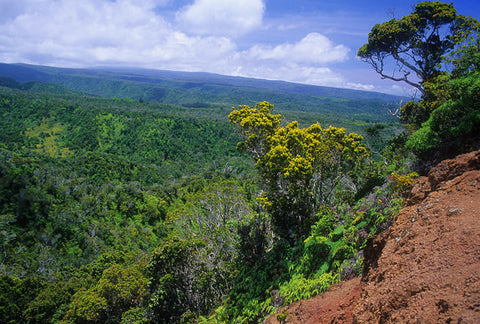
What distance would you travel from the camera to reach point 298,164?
10203 millimetres

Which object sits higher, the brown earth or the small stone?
the small stone

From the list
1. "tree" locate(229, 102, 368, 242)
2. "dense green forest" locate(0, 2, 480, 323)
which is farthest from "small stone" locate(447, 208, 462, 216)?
"tree" locate(229, 102, 368, 242)

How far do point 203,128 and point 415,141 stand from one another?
112 m

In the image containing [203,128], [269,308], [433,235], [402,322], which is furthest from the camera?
[203,128]

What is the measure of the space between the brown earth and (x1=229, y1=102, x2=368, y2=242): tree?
4525 mm

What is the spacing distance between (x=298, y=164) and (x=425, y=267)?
6.10 metres

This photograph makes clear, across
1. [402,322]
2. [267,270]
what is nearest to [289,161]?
[267,270]

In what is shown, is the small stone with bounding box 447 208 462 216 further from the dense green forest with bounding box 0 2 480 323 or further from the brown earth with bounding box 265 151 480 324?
the dense green forest with bounding box 0 2 480 323

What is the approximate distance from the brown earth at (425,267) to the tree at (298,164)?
4.53 metres

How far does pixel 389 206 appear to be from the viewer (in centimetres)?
789

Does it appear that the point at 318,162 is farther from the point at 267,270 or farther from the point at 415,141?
the point at 267,270

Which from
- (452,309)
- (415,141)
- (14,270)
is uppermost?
(415,141)

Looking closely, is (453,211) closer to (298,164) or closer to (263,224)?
(298,164)

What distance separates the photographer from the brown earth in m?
3.65
